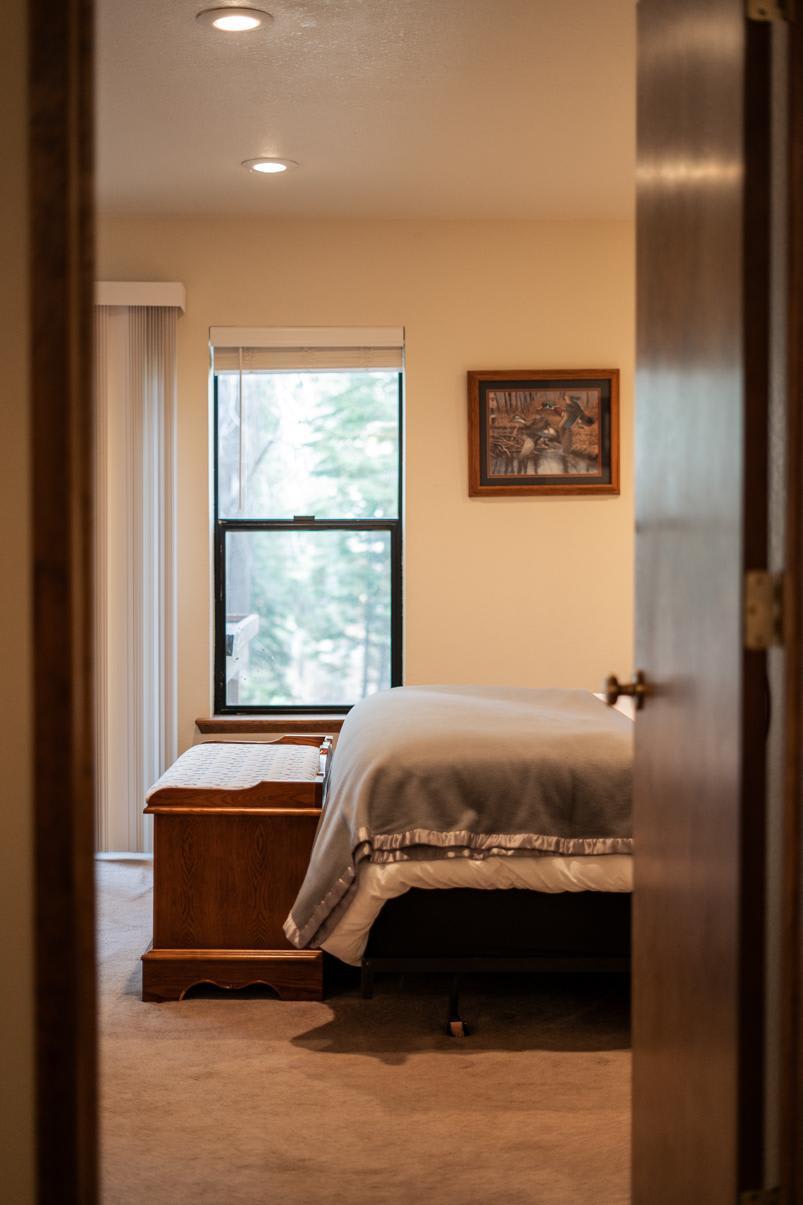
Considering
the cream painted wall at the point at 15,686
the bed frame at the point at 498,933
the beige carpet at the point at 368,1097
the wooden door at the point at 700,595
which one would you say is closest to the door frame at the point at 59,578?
the cream painted wall at the point at 15,686

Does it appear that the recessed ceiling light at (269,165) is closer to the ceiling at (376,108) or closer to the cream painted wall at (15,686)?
the ceiling at (376,108)

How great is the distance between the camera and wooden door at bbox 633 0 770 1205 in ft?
5.24

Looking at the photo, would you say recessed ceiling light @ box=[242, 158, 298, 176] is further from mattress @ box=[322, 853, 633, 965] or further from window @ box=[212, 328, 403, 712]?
mattress @ box=[322, 853, 633, 965]

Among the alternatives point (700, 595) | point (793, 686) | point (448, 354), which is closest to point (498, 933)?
point (700, 595)

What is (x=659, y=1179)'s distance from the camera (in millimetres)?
1938

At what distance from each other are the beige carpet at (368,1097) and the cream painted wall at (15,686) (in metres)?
1.03

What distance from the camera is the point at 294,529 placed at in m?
5.60

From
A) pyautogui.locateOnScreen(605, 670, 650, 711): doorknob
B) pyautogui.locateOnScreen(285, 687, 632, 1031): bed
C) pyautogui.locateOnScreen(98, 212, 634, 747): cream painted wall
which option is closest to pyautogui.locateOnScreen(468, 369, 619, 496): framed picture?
pyautogui.locateOnScreen(98, 212, 634, 747): cream painted wall

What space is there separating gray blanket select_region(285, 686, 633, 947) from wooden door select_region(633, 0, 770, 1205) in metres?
1.12

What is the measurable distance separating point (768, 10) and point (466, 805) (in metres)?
2.17

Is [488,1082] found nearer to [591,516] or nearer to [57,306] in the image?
[57,306]

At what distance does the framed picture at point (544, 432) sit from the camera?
5.48m

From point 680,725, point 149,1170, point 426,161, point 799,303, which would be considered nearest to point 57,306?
point 799,303

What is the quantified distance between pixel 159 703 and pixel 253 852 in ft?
6.20
